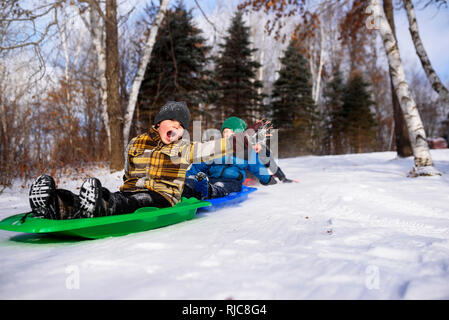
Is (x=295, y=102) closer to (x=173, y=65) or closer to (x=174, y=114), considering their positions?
(x=173, y=65)

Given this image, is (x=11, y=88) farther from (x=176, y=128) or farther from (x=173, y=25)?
(x=173, y=25)

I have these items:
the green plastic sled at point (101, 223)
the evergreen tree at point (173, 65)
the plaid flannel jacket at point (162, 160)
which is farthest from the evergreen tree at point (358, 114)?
the green plastic sled at point (101, 223)

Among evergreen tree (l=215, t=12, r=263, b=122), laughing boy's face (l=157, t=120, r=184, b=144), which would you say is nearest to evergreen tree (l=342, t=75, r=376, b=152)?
evergreen tree (l=215, t=12, r=263, b=122)

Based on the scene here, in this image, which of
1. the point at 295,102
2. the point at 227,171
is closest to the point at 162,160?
the point at 227,171

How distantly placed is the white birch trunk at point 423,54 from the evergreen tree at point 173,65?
6.65 meters

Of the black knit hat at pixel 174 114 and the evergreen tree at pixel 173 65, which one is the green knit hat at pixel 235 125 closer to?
the black knit hat at pixel 174 114

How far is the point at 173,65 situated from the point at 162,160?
855 cm

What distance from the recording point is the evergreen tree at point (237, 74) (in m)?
14.6

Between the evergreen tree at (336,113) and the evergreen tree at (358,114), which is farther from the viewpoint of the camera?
the evergreen tree at (336,113)

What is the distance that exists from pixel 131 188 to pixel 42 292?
123cm

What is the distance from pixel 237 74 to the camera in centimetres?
1465

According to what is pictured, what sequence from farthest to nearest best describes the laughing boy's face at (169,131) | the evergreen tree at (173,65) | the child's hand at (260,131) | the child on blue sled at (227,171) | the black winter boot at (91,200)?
the evergreen tree at (173,65) → the child's hand at (260,131) → the child on blue sled at (227,171) → the laughing boy's face at (169,131) → the black winter boot at (91,200)

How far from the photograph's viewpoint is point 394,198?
9.38 feet

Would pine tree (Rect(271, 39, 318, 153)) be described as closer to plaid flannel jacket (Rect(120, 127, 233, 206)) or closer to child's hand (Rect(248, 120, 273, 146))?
child's hand (Rect(248, 120, 273, 146))
